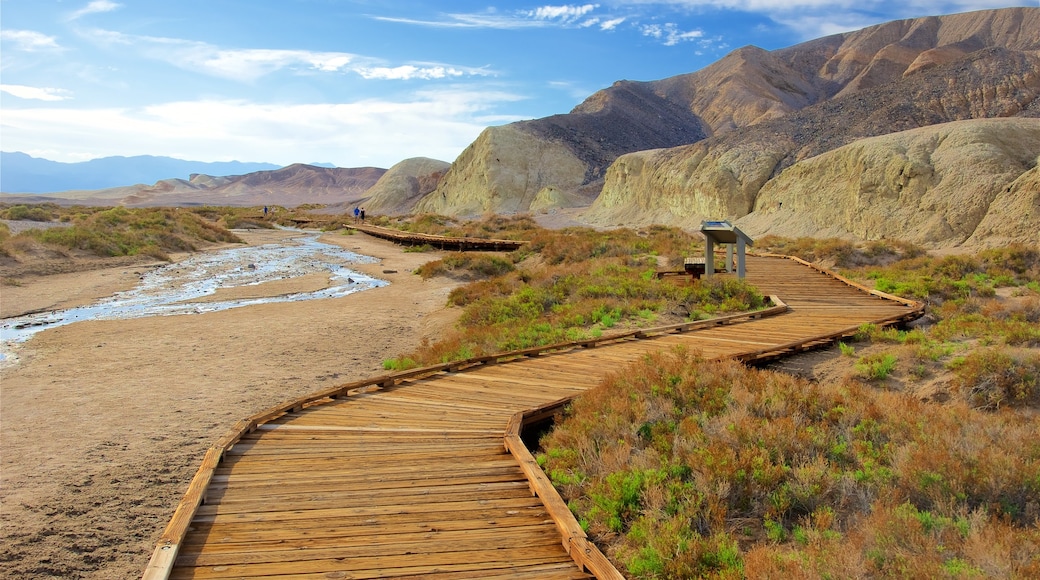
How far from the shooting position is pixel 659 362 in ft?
26.5

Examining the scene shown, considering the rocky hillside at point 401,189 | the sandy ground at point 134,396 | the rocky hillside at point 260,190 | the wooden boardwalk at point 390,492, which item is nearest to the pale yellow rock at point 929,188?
the sandy ground at point 134,396

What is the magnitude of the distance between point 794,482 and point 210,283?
2356cm

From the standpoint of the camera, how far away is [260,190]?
532 ft

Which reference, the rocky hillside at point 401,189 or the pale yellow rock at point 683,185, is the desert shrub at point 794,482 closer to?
the pale yellow rock at point 683,185

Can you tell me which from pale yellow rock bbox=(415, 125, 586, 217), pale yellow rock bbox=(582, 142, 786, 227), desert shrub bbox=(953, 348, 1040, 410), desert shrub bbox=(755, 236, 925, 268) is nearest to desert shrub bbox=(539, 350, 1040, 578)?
desert shrub bbox=(953, 348, 1040, 410)

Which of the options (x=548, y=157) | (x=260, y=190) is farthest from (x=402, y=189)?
(x=260, y=190)

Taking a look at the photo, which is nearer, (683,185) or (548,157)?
(683,185)

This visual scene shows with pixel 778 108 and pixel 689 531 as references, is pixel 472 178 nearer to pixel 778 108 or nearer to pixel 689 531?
pixel 778 108

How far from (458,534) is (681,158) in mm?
44811

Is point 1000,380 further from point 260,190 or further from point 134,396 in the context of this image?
point 260,190

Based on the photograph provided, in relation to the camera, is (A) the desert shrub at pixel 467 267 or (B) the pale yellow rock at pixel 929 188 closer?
(B) the pale yellow rock at pixel 929 188

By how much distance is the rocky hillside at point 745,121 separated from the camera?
125ft

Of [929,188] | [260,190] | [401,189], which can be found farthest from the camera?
[260,190]

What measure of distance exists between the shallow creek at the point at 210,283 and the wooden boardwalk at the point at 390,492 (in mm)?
9982
